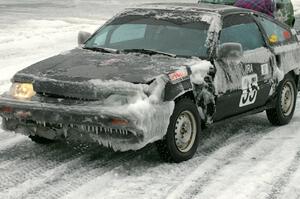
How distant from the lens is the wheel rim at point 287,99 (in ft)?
25.8

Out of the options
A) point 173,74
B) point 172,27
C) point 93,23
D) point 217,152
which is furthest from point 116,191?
point 93,23

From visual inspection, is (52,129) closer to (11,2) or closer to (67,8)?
(67,8)

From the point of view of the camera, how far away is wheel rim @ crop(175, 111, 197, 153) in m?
5.89

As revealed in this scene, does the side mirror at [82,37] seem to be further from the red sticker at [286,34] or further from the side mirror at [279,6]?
the side mirror at [279,6]

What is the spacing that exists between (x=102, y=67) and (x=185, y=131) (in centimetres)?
104

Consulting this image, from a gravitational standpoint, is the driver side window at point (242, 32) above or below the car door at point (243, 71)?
above

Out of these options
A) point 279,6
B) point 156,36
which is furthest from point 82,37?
point 279,6

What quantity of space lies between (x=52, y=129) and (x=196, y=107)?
146 centimetres

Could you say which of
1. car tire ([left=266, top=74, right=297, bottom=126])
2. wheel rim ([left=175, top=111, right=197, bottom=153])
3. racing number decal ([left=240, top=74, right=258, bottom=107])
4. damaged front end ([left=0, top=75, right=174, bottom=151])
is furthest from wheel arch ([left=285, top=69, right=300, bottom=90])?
damaged front end ([left=0, top=75, right=174, bottom=151])

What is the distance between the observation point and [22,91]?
591 centimetres

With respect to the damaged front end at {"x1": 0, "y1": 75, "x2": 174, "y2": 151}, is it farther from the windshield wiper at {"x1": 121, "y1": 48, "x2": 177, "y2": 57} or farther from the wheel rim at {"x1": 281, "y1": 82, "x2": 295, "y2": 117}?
the wheel rim at {"x1": 281, "y1": 82, "x2": 295, "y2": 117}

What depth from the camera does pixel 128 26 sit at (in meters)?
7.02

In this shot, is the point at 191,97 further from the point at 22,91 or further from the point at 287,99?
the point at 287,99

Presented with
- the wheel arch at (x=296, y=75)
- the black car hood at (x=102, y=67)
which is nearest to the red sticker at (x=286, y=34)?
the wheel arch at (x=296, y=75)
